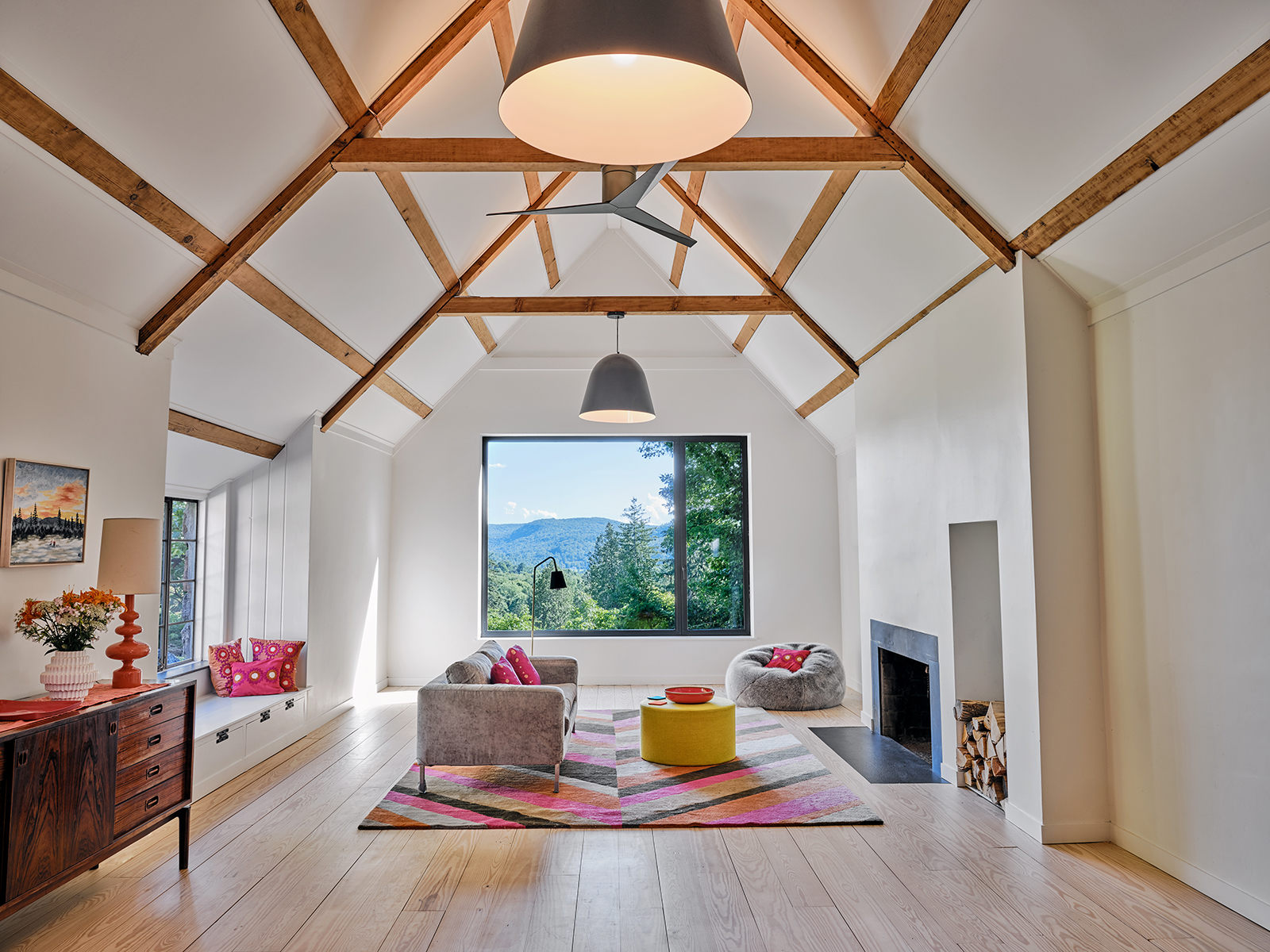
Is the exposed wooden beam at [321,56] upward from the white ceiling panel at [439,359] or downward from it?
upward

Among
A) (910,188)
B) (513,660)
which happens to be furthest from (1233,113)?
Result: (513,660)

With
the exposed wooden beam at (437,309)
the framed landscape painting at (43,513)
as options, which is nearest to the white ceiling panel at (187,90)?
the framed landscape painting at (43,513)

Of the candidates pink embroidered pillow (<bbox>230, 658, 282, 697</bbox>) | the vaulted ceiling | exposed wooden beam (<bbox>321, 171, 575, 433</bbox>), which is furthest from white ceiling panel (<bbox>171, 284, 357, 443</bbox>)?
pink embroidered pillow (<bbox>230, 658, 282, 697</bbox>)

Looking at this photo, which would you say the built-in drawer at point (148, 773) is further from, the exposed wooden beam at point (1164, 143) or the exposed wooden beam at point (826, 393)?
the exposed wooden beam at point (826, 393)

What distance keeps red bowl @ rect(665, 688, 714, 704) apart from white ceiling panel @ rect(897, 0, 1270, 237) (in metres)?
3.20

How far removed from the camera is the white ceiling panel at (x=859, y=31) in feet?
11.7

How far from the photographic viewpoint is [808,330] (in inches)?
263

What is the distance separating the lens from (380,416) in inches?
302

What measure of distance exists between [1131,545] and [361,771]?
439 centimetres

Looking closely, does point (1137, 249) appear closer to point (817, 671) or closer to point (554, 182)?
point (554, 182)

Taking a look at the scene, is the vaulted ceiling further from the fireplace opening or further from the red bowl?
the red bowl

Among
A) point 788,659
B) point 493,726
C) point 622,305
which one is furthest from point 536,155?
point 788,659

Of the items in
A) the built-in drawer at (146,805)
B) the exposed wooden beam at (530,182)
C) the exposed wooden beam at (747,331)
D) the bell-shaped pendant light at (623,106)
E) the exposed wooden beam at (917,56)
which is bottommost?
the built-in drawer at (146,805)

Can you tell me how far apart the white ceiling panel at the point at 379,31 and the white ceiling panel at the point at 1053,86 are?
2266 mm
